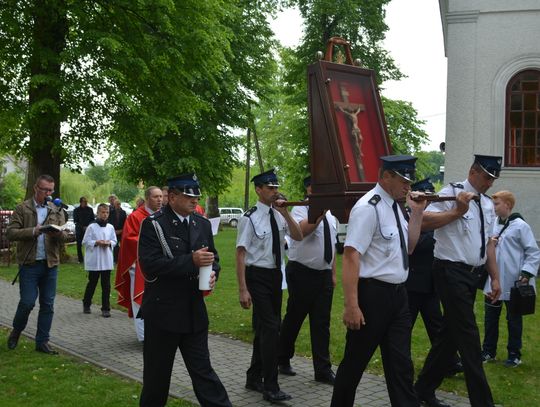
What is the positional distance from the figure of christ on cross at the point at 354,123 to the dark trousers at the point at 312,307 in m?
1.68

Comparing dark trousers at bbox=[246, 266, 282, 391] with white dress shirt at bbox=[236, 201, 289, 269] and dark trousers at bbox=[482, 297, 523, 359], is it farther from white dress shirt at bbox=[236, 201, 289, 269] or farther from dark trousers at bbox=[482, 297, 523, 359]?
dark trousers at bbox=[482, 297, 523, 359]

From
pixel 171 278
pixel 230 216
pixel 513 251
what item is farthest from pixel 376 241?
pixel 230 216

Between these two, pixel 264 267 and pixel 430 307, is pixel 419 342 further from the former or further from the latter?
Answer: pixel 264 267

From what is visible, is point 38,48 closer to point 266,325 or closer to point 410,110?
point 266,325

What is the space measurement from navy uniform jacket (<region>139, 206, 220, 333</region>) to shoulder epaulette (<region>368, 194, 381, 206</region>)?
54.2 inches

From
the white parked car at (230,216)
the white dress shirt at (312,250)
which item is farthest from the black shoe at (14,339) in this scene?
the white parked car at (230,216)

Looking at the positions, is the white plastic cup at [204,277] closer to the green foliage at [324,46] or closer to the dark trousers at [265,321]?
the dark trousers at [265,321]

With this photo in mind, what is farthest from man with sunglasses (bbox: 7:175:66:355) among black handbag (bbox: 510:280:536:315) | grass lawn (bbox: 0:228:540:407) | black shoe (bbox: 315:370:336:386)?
black handbag (bbox: 510:280:536:315)

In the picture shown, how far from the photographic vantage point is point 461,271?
586 centimetres

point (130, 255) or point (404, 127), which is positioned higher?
point (404, 127)

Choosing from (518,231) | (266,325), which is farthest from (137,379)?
(518,231)

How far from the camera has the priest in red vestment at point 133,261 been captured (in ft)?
28.5

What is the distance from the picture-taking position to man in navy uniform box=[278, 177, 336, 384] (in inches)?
280

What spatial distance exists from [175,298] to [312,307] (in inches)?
101
